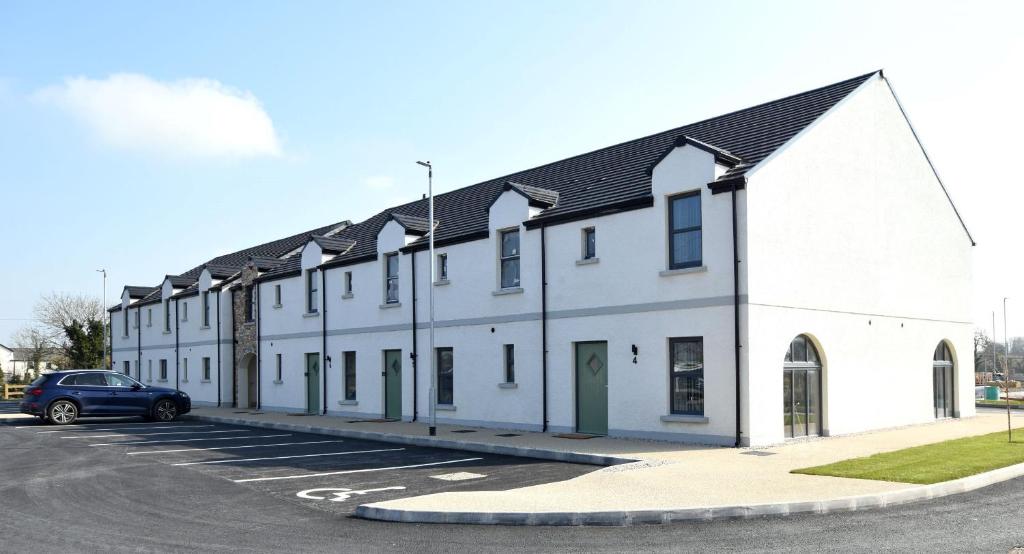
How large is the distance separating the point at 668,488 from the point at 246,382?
27.5m

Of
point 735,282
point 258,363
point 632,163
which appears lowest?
point 258,363

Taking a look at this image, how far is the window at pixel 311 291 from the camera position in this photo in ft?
99.7

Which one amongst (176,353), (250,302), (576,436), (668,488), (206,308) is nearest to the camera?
(668,488)

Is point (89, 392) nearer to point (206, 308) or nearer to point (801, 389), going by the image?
point (206, 308)

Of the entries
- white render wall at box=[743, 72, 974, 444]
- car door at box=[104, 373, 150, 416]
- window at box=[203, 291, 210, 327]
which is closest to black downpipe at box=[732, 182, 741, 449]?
white render wall at box=[743, 72, 974, 444]

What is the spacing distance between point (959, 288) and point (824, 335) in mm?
9173

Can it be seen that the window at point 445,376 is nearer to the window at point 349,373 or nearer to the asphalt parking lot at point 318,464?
the asphalt parking lot at point 318,464

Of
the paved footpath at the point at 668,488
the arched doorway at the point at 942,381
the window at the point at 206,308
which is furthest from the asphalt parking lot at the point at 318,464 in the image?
the window at the point at 206,308

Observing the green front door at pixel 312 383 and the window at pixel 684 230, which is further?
the green front door at pixel 312 383

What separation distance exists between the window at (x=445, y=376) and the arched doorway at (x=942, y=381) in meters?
13.5

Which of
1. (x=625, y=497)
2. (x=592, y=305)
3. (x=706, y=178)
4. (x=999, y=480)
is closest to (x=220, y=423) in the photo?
(x=592, y=305)

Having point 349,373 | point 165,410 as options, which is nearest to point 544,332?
point 349,373

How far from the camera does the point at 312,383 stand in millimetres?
29953

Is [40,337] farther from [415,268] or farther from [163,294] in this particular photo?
[415,268]
